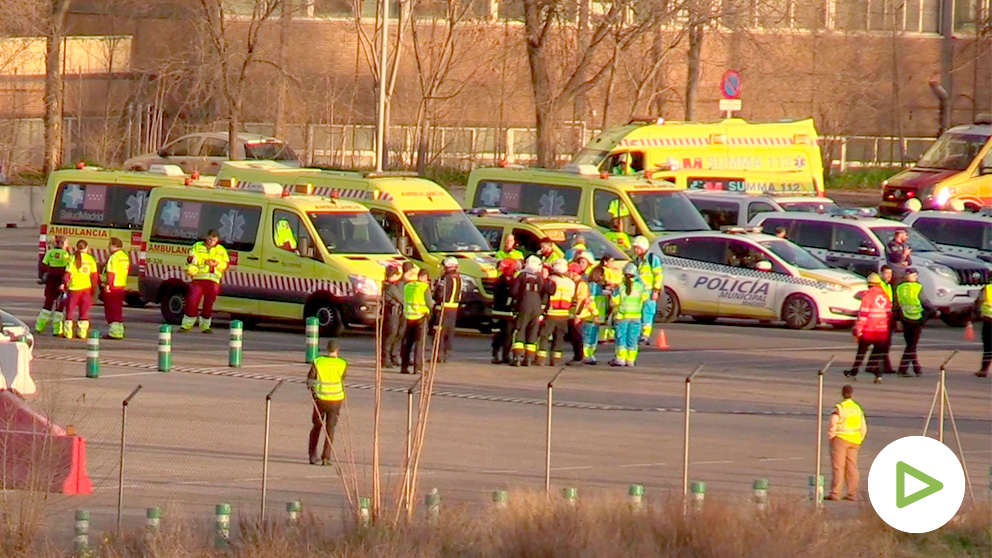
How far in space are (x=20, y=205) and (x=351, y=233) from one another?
20057mm

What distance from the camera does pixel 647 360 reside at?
24578 millimetres

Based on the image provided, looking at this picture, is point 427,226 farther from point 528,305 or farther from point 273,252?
point 528,305

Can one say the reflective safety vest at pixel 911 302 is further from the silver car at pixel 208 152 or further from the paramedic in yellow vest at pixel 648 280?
the silver car at pixel 208 152

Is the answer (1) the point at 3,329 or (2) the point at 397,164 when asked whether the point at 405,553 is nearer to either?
(1) the point at 3,329

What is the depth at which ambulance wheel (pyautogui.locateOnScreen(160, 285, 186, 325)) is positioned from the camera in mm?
27016

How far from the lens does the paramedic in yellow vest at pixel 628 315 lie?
2383 cm

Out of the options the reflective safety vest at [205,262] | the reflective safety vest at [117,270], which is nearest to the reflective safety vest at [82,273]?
the reflective safety vest at [117,270]

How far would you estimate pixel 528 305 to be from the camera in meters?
23.7

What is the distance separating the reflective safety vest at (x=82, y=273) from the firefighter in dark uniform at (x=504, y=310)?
552 cm

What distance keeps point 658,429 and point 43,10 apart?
31.1 m

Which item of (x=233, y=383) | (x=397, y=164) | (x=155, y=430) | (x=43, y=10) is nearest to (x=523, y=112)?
(x=397, y=164)

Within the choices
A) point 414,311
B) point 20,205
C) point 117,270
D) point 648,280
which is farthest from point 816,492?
point 20,205

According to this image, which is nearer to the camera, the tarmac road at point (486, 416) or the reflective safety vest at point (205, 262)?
the tarmac road at point (486, 416)

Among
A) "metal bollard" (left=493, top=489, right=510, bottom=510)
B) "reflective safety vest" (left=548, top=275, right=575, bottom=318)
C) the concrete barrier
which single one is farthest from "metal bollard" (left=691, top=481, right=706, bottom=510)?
the concrete barrier
